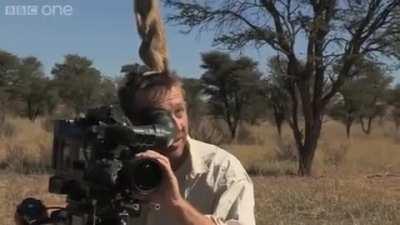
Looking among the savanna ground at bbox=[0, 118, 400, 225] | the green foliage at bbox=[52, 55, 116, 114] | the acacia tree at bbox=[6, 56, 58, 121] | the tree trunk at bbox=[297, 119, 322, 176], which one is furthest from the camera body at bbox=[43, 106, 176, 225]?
the acacia tree at bbox=[6, 56, 58, 121]

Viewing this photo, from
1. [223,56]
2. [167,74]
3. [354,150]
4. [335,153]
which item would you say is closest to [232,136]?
[223,56]

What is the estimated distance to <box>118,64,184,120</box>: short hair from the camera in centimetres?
225

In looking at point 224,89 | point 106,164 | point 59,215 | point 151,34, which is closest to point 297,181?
point 151,34

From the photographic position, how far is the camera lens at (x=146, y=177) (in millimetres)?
1857

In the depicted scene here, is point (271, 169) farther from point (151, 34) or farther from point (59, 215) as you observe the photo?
point (59, 215)

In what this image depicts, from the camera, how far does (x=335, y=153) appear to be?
2044 cm

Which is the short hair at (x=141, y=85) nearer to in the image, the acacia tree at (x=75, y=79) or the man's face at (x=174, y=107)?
the man's face at (x=174, y=107)

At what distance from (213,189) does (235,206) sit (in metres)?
0.09

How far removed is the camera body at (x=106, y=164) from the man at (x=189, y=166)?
0.21 metres

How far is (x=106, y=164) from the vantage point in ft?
6.02

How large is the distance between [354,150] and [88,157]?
22038 mm

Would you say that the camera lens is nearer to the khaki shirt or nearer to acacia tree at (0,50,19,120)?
A: the khaki shirt

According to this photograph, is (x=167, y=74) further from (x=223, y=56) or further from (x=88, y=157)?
(x=223, y=56)

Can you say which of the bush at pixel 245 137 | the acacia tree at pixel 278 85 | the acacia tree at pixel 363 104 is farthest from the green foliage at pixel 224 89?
the acacia tree at pixel 363 104
